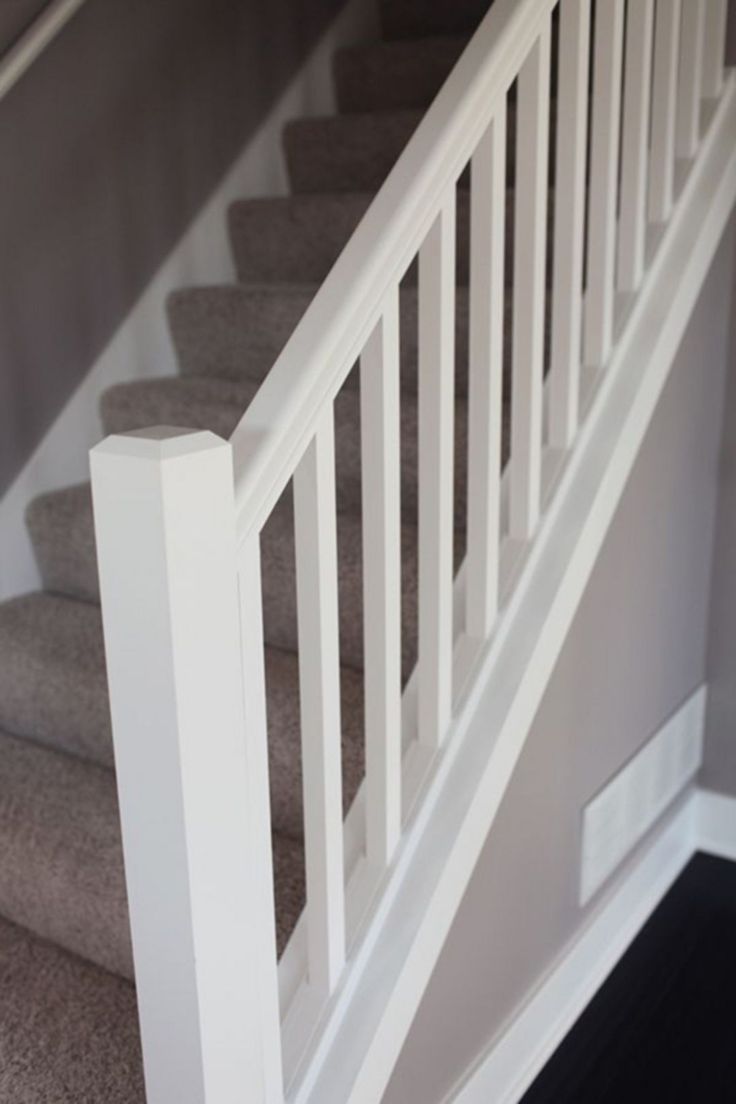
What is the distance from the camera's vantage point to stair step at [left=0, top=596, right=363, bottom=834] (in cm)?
171

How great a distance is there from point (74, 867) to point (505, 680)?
26.8 inches

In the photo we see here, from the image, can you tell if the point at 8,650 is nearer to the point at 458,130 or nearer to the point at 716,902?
the point at 458,130

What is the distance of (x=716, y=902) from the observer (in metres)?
2.41

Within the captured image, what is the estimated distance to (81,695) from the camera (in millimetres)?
1889

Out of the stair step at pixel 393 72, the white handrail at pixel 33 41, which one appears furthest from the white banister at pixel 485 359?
the stair step at pixel 393 72

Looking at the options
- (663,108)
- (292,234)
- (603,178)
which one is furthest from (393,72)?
(603,178)

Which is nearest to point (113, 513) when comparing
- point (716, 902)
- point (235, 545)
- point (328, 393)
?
point (235, 545)

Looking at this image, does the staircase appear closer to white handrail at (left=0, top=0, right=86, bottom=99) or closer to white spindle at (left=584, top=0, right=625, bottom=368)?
white spindle at (left=584, top=0, right=625, bottom=368)

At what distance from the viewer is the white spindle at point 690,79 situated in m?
1.90

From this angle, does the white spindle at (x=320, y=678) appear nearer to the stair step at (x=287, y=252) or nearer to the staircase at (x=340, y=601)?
the staircase at (x=340, y=601)

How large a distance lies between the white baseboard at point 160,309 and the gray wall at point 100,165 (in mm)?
32

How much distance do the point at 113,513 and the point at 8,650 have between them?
1.13m

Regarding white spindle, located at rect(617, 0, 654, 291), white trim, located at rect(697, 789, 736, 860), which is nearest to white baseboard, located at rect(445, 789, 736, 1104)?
white trim, located at rect(697, 789, 736, 860)

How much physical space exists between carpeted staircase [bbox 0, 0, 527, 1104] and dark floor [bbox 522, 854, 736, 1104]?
2.34 ft
